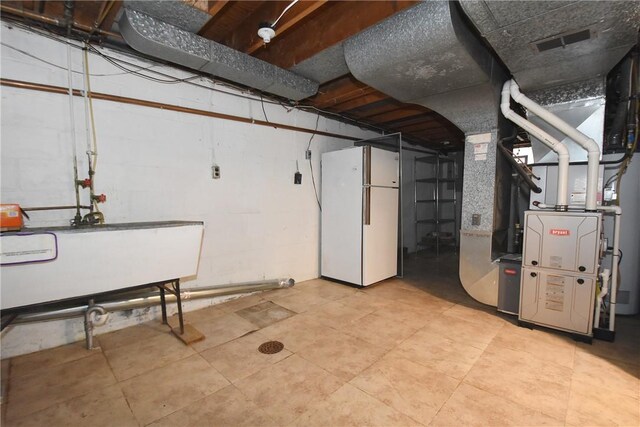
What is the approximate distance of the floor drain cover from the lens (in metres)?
2.21

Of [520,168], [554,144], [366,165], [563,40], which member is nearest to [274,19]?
[366,165]

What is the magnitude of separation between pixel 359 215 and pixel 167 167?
7.47 ft

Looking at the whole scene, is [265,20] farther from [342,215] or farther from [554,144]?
[554,144]

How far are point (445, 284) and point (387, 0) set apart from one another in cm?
A: 346

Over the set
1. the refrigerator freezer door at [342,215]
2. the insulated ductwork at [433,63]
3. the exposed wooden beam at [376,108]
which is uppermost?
the exposed wooden beam at [376,108]

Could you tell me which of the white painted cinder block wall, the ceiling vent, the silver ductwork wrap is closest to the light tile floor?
the white painted cinder block wall

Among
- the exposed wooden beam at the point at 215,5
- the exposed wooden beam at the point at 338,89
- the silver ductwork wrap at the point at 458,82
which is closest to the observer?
the exposed wooden beam at the point at 215,5

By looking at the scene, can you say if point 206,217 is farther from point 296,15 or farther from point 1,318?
point 296,15

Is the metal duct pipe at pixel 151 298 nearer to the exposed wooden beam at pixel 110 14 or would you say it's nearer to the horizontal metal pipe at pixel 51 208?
the horizontal metal pipe at pixel 51 208

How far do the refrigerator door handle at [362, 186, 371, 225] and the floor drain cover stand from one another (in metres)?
1.86

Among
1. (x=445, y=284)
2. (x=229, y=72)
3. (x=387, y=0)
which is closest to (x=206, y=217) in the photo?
(x=229, y=72)

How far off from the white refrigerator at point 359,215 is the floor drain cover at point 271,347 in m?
1.63

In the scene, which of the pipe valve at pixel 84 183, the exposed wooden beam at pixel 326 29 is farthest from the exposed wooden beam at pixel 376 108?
the pipe valve at pixel 84 183

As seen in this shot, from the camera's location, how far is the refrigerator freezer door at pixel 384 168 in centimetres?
368
